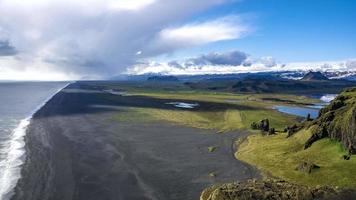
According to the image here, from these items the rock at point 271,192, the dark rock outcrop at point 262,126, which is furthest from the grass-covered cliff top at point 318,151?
the rock at point 271,192

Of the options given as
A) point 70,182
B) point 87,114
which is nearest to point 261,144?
point 70,182

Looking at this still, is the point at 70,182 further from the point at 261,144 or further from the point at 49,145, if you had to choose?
the point at 261,144

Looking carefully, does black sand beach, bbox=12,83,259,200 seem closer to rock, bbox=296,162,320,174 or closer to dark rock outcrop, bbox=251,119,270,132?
dark rock outcrop, bbox=251,119,270,132

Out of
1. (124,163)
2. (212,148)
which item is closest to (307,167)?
(212,148)

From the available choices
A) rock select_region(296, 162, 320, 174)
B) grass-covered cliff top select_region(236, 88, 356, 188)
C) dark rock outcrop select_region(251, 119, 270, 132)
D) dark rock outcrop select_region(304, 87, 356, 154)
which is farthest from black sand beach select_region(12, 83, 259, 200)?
dark rock outcrop select_region(304, 87, 356, 154)

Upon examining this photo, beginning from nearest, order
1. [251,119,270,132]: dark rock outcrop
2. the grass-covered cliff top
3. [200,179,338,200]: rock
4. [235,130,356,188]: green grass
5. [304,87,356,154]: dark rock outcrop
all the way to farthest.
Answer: [200,179,338,200]: rock < [235,130,356,188]: green grass < the grass-covered cliff top < [304,87,356,154]: dark rock outcrop < [251,119,270,132]: dark rock outcrop

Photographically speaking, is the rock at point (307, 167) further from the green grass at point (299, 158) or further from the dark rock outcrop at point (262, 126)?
the dark rock outcrop at point (262, 126)
